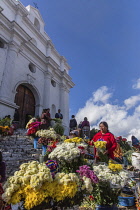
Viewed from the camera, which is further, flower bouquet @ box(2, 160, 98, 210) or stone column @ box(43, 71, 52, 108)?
stone column @ box(43, 71, 52, 108)

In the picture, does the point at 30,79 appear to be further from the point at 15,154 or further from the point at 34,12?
the point at 34,12

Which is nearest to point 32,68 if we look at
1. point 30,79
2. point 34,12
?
point 30,79

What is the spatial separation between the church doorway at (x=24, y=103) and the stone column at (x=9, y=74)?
5.78ft

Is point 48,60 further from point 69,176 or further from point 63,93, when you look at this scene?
point 69,176

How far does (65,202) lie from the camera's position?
1.90 metres

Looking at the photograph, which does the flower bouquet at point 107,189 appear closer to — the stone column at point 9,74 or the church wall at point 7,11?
the stone column at point 9,74

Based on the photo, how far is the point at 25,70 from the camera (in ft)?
44.6

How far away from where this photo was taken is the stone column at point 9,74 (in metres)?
10.7

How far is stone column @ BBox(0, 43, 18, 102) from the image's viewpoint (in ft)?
35.2

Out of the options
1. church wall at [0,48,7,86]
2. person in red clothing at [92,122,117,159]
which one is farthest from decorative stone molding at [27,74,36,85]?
person in red clothing at [92,122,117,159]

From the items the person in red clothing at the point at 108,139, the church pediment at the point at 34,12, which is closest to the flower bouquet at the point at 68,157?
the person in red clothing at the point at 108,139

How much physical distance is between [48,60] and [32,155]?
511 inches

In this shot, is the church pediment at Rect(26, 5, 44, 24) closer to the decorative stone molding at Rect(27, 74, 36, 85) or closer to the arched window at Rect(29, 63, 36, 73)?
the arched window at Rect(29, 63, 36, 73)

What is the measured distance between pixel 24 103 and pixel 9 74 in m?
3.12
